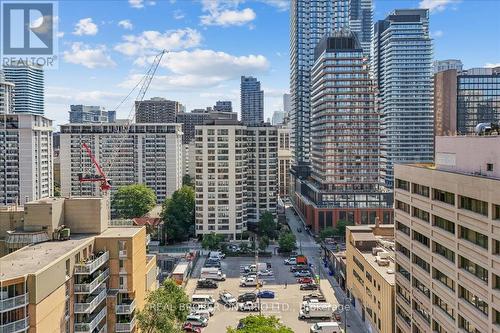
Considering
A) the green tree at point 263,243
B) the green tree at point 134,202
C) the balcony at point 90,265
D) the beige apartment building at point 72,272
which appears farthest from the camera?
the green tree at point 134,202

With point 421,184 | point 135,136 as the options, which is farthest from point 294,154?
point 421,184

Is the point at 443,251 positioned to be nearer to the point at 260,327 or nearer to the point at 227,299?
the point at 260,327

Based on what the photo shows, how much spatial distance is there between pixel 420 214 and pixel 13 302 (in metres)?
24.3

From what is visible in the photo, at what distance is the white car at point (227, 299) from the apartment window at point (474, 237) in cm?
3092

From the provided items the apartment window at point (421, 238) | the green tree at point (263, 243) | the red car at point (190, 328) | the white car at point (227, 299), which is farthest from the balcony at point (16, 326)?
the green tree at point (263, 243)

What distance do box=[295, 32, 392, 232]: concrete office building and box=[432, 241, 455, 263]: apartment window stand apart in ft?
194

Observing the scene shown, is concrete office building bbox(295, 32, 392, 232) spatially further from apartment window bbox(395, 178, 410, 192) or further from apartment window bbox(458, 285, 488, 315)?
apartment window bbox(458, 285, 488, 315)

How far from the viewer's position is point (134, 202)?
314 feet

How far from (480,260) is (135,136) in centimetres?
9901

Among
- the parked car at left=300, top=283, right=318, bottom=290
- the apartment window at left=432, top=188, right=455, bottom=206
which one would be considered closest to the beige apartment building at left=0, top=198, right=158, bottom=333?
the apartment window at left=432, top=188, right=455, bottom=206

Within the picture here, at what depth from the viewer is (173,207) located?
88.0 metres

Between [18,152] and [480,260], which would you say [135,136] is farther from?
[480,260]

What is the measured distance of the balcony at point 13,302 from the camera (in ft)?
80.0

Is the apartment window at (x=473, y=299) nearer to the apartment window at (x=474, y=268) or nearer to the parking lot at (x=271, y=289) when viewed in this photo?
the apartment window at (x=474, y=268)
